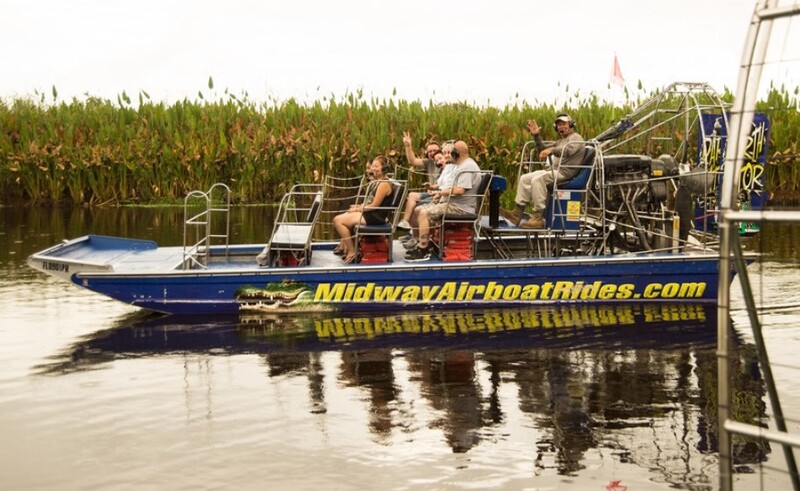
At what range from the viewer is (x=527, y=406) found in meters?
11.1

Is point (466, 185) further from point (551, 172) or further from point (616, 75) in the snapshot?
point (616, 75)

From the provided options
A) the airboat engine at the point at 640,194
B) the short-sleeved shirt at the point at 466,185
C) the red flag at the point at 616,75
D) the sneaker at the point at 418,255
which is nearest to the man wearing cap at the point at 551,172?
the airboat engine at the point at 640,194

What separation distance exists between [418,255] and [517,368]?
14.4 feet

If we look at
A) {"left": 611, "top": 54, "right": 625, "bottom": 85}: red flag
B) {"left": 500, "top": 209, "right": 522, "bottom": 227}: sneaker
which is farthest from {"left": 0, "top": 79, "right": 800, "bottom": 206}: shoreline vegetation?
{"left": 500, "top": 209, "right": 522, "bottom": 227}: sneaker

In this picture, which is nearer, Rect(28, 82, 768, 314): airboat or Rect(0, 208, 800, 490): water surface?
Rect(0, 208, 800, 490): water surface

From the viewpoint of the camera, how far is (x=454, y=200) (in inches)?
658

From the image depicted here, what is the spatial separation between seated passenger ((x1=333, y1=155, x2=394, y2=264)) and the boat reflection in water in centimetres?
118

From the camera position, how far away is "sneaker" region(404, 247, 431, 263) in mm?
16891

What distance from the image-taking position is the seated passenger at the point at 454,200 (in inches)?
650

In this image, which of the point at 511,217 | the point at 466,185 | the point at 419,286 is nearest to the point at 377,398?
the point at 419,286

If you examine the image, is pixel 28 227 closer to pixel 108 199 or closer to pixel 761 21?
pixel 108 199

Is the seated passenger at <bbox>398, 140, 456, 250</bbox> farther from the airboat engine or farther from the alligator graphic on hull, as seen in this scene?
the airboat engine

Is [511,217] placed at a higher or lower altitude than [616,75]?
lower

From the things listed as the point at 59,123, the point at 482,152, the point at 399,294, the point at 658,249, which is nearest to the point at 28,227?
the point at 59,123
